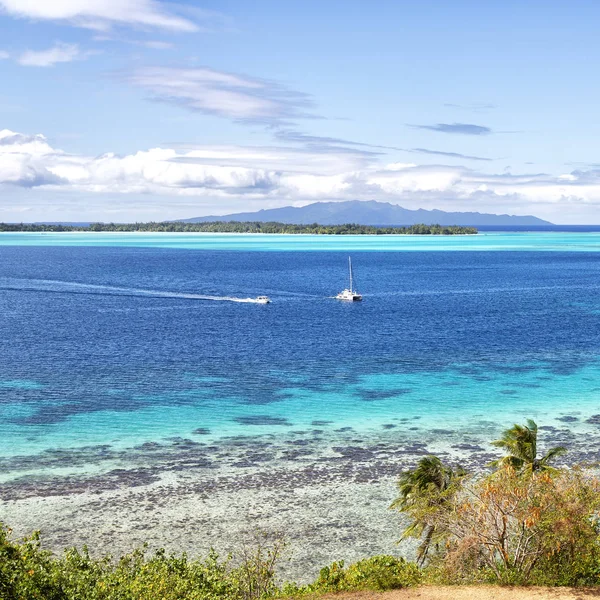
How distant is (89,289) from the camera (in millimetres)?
152375

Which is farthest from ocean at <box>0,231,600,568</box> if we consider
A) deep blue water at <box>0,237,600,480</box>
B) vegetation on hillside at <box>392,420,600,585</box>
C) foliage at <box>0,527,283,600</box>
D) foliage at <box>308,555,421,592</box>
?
vegetation on hillside at <box>392,420,600,585</box>

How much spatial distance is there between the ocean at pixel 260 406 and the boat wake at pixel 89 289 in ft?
39.1

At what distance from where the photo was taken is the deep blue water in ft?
192

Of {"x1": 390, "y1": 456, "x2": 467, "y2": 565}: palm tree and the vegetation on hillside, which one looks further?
{"x1": 390, "y1": 456, "x2": 467, "y2": 565}: palm tree

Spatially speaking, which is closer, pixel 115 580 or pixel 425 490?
pixel 115 580

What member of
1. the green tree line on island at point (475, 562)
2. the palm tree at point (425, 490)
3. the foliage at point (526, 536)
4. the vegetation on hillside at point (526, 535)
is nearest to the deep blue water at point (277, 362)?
the palm tree at point (425, 490)

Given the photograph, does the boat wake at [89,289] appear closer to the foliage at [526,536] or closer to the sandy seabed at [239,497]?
the sandy seabed at [239,497]

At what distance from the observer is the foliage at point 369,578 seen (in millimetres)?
28031

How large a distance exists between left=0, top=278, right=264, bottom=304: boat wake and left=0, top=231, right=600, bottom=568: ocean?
39.1 ft

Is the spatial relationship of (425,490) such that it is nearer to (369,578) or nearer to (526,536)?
(526,536)

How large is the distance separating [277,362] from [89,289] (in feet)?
276

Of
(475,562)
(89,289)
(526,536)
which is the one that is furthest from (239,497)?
(89,289)

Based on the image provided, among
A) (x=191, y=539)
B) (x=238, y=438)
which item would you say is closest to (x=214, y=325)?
(x=238, y=438)

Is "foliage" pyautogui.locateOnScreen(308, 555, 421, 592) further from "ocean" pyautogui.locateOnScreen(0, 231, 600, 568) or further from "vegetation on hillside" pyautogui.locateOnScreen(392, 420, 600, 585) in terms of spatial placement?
"ocean" pyautogui.locateOnScreen(0, 231, 600, 568)
